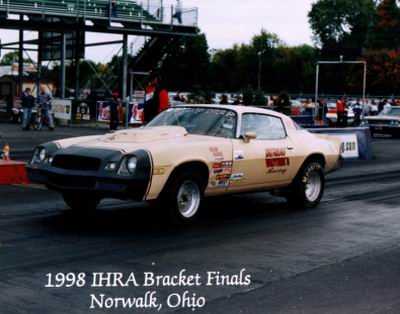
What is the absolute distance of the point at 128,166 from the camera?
838cm

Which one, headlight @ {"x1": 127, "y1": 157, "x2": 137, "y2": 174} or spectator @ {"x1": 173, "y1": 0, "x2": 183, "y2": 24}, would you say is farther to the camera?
spectator @ {"x1": 173, "y1": 0, "x2": 183, "y2": 24}

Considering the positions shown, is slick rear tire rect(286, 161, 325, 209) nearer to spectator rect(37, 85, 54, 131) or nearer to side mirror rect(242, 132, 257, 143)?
side mirror rect(242, 132, 257, 143)

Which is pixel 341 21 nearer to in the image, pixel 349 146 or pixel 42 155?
pixel 349 146

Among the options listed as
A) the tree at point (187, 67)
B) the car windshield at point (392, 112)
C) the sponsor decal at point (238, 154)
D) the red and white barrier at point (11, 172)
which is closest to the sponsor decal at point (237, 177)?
the sponsor decal at point (238, 154)

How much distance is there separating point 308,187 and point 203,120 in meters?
2.21

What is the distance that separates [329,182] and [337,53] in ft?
282

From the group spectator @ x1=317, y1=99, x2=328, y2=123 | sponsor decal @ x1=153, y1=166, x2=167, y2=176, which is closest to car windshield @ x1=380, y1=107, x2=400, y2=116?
spectator @ x1=317, y1=99, x2=328, y2=123

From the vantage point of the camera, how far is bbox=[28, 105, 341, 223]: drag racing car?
27.7ft

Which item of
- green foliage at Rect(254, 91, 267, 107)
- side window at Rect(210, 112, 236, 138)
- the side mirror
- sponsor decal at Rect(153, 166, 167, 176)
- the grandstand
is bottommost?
sponsor decal at Rect(153, 166, 167, 176)

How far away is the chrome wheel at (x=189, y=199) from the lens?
8.95 m

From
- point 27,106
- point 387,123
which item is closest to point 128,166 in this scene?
point 27,106

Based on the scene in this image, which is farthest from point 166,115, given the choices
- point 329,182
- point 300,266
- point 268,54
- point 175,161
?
point 268,54

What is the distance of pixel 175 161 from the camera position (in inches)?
339

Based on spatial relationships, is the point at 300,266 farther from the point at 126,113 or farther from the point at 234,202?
the point at 126,113
